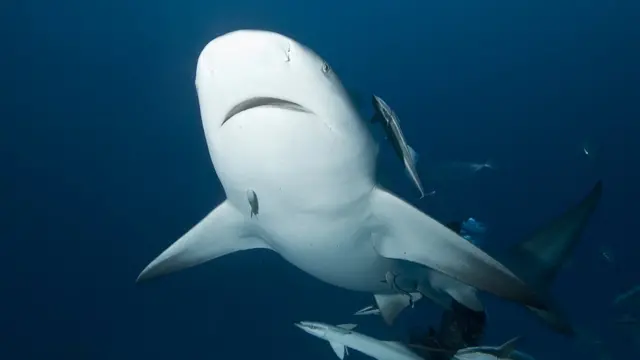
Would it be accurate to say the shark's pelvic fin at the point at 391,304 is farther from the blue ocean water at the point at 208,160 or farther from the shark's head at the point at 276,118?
the blue ocean water at the point at 208,160

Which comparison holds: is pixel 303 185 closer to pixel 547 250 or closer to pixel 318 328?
pixel 318 328

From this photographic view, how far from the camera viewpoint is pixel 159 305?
58.6ft

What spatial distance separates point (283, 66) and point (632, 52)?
26.4m

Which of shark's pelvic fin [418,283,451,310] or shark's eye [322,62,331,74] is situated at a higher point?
shark's eye [322,62,331,74]

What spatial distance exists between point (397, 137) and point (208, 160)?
1709cm

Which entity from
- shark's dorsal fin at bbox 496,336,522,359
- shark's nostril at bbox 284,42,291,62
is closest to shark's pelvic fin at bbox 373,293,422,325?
shark's dorsal fin at bbox 496,336,522,359

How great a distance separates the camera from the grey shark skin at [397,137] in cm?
320

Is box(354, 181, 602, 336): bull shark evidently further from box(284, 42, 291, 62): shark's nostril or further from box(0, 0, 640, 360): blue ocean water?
box(0, 0, 640, 360): blue ocean water

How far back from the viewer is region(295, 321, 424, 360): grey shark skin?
3660 mm

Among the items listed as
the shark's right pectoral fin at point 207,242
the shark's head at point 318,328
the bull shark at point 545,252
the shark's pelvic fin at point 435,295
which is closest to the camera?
the shark's right pectoral fin at point 207,242

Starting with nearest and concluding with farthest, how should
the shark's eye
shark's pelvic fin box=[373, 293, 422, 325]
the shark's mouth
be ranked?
the shark's mouth < the shark's eye < shark's pelvic fin box=[373, 293, 422, 325]

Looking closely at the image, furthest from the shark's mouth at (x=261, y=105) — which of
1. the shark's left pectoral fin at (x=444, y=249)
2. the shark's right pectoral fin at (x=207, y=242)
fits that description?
the shark's right pectoral fin at (x=207, y=242)

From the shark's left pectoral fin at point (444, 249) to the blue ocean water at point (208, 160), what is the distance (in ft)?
27.8

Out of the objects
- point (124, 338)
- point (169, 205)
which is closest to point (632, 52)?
point (169, 205)
